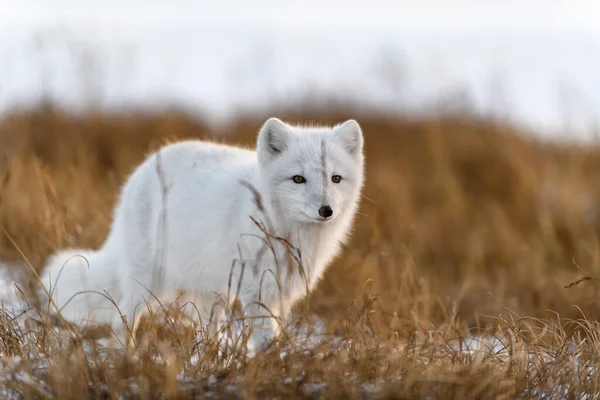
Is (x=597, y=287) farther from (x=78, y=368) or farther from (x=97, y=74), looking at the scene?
(x=97, y=74)

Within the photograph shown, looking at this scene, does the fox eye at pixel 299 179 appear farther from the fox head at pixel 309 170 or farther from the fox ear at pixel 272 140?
the fox ear at pixel 272 140

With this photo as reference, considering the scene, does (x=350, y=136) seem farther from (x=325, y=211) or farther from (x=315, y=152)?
(x=325, y=211)

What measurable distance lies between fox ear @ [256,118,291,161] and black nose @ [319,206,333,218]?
1.42ft

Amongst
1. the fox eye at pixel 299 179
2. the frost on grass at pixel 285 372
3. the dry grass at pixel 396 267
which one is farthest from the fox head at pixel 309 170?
Result: the frost on grass at pixel 285 372

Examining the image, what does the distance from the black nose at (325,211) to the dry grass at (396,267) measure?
1.25 feet

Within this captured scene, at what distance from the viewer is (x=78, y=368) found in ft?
7.48

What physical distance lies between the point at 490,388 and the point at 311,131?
146 cm

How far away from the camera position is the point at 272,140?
3.20 meters

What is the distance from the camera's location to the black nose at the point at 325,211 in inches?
114

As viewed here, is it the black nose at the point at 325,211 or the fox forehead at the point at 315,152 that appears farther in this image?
the fox forehead at the point at 315,152

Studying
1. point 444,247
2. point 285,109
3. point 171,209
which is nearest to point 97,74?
point 285,109

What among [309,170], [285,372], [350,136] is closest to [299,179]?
[309,170]

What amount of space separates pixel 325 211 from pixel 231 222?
61 cm

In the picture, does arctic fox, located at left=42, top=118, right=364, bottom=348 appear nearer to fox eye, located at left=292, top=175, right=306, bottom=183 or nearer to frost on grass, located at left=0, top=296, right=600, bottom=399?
fox eye, located at left=292, top=175, right=306, bottom=183
